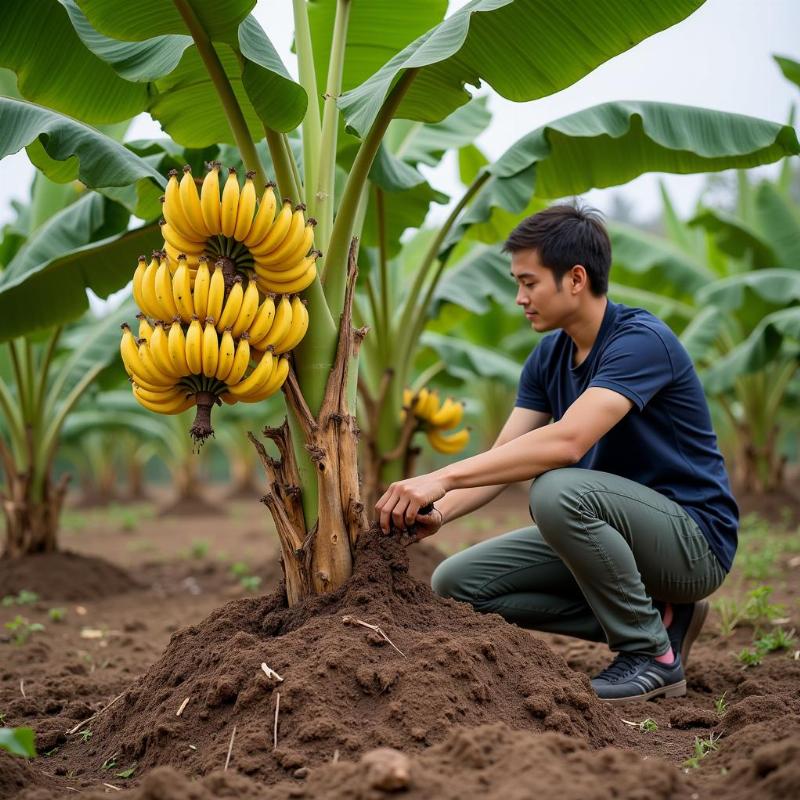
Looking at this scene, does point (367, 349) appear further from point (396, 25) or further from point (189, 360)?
point (189, 360)

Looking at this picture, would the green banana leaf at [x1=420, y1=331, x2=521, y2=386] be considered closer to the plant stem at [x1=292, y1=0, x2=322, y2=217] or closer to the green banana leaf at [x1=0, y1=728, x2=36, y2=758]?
the plant stem at [x1=292, y1=0, x2=322, y2=217]

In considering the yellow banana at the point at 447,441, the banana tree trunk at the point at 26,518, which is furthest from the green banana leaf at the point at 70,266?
the yellow banana at the point at 447,441

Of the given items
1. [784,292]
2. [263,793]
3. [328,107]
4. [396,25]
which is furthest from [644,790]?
[784,292]

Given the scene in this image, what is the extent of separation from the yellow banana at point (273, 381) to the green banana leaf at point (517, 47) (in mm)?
852

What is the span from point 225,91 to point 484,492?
68.4 inches

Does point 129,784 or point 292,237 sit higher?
point 292,237

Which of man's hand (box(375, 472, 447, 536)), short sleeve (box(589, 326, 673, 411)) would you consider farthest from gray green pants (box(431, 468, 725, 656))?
man's hand (box(375, 472, 447, 536))

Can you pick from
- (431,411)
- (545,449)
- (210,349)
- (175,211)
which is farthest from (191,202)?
(431,411)

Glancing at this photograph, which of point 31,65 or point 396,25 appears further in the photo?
point 396,25

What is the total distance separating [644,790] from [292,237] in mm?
1849

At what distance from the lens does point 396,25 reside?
13.4 ft

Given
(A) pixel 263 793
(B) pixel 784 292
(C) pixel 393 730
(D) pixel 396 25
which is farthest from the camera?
(B) pixel 784 292

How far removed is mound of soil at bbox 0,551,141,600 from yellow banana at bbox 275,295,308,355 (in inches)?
159

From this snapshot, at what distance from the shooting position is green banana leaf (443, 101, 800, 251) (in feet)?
13.3
